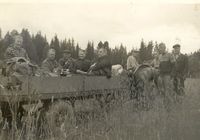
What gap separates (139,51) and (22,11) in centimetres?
90

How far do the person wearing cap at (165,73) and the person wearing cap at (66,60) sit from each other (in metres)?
0.72

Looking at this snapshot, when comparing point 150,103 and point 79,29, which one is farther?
point 150,103

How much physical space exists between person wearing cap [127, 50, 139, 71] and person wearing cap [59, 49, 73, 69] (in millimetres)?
470

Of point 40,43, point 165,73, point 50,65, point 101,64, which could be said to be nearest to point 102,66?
point 101,64

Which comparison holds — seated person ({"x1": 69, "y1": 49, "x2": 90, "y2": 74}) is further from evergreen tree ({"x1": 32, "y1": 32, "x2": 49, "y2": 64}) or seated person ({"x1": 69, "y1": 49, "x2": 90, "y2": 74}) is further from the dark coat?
the dark coat

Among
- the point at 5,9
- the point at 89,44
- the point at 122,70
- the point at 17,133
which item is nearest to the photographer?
the point at 17,133

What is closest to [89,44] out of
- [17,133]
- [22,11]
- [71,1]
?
[71,1]

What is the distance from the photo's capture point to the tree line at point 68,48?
2.69 metres

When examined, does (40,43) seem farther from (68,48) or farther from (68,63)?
Answer: (68,63)

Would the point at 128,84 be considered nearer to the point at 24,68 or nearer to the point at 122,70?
the point at 122,70

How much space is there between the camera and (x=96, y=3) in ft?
8.97

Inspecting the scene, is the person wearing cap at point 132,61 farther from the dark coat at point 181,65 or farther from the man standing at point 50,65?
the man standing at point 50,65

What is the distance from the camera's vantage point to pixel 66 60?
3158 mm

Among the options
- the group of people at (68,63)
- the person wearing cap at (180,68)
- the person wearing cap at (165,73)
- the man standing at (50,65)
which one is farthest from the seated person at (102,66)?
the person wearing cap at (180,68)
